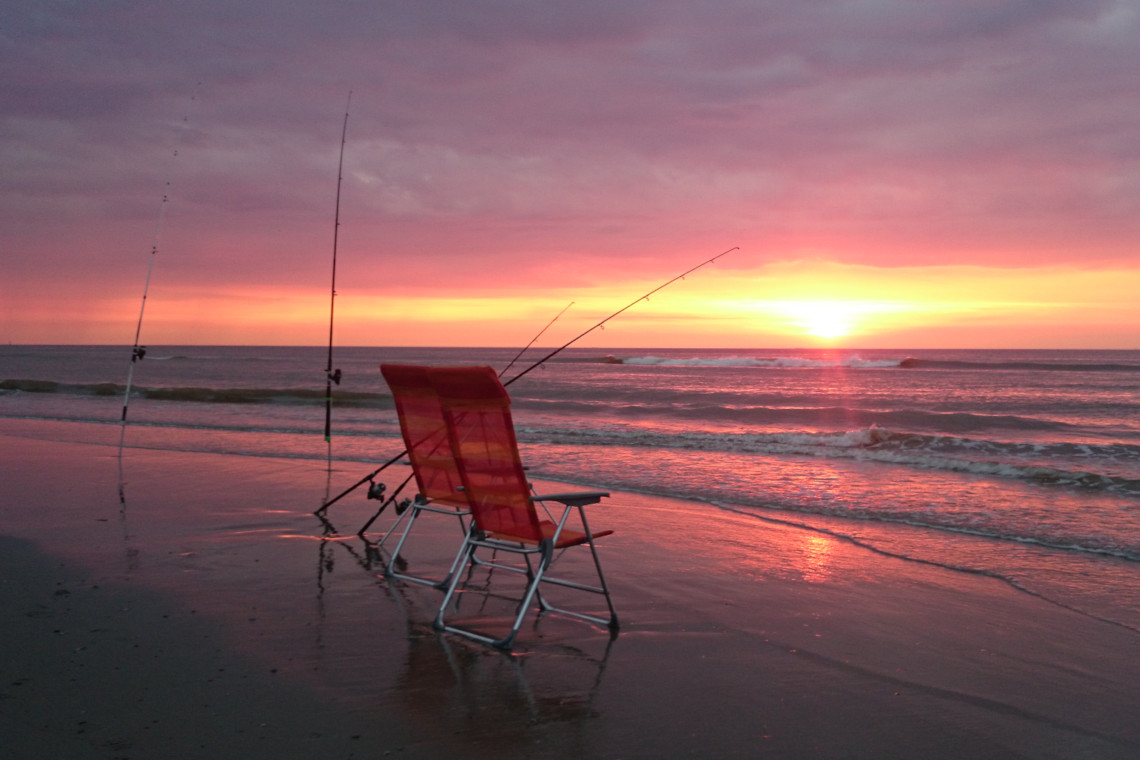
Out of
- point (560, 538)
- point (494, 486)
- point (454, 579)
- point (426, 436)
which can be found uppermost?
point (426, 436)

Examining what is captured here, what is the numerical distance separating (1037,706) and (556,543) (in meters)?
2.29

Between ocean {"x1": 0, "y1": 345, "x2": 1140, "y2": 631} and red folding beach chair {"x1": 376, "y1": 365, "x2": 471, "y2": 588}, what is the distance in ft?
11.8

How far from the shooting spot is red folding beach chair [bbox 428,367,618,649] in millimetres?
4160

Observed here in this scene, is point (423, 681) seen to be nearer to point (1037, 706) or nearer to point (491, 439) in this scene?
point (491, 439)

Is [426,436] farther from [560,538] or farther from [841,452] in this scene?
[841,452]

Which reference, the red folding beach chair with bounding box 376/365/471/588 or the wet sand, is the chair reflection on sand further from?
the red folding beach chair with bounding box 376/365/471/588

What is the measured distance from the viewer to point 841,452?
14.3m

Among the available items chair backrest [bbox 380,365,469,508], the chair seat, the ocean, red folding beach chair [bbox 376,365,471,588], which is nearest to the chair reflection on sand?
the chair seat

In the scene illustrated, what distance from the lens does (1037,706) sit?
3.57m

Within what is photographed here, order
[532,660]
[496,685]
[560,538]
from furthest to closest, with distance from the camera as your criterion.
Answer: [560,538] < [532,660] < [496,685]

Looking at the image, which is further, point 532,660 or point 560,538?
point 560,538

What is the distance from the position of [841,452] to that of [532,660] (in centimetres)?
1157

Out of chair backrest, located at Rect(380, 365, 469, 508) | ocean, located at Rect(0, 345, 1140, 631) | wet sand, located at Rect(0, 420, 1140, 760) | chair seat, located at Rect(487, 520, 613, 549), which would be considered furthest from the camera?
ocean, located at Rect(0, 345, 1140, 631)

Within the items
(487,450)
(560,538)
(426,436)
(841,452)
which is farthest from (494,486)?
(841,452)
